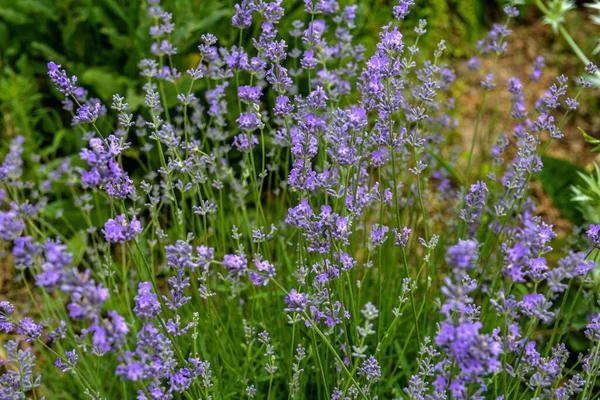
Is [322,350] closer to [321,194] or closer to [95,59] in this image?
[321,194]

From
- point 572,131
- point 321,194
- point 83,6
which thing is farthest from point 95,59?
point 572,131

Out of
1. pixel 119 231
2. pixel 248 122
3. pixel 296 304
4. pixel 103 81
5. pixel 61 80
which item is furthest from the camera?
pixel 103 81

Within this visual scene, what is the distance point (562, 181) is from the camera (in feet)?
9.87

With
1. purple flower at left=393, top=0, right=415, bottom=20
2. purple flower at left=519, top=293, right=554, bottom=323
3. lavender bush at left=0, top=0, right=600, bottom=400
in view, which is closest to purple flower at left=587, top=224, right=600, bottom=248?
lavender bush at left=0, top=0, right=600, bottom=400

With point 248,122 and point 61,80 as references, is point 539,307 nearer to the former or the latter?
point 248,122

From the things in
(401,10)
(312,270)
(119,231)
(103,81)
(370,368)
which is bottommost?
(370,368)

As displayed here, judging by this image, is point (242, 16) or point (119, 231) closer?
point (119, 231)

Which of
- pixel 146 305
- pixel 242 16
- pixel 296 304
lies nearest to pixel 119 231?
pixel 146 305

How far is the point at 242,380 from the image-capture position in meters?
1.93

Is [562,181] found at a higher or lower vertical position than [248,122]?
A: lower

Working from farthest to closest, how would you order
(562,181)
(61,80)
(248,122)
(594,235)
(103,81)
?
1. (103,81)
2. (562,181)
3. (248,122)
4. (594,235)
5. (61,80)

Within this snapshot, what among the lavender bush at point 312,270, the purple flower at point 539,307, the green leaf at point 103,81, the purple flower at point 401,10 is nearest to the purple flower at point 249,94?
the lavender bush at point 312,270

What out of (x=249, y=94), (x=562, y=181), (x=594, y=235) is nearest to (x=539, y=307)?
(x=594, y=235)

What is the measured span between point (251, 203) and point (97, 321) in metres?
2.34
